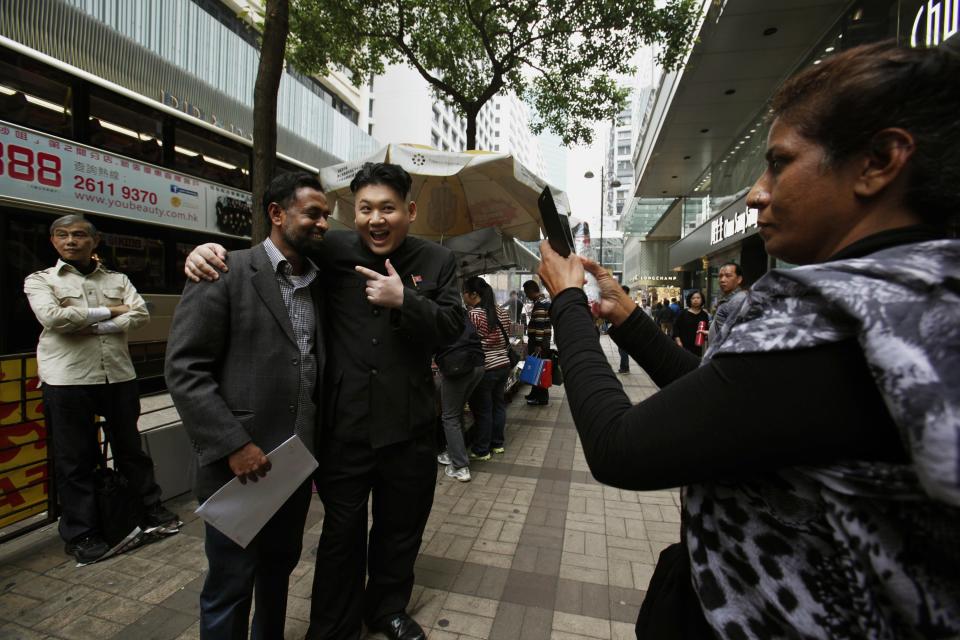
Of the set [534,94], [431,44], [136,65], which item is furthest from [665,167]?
[136,65]

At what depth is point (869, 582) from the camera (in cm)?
68

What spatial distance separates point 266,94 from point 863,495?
4.46 m

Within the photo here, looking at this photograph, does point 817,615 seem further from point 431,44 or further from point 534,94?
point 534,94

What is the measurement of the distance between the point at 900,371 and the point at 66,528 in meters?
4.27

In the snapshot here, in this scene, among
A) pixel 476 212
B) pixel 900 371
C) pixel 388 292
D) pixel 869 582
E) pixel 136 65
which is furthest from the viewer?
pixel 136 65

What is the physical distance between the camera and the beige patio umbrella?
4.55m

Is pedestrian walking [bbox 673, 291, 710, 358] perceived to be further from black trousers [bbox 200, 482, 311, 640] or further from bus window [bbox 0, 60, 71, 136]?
bus window [bbox 0, 60, 71, 136]

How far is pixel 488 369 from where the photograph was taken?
5.26 m

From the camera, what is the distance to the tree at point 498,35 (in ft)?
27.9

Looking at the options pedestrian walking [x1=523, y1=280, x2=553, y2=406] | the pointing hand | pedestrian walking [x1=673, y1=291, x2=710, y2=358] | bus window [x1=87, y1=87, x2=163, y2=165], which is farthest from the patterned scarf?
bus window [x1=87, y1=87, x2=163, y2=165]

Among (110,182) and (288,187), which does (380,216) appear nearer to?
(288,187)

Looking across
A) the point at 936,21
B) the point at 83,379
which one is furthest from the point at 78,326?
the point at 936,21

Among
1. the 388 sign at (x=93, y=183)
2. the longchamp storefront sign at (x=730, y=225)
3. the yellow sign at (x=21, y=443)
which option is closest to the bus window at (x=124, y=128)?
the 388 sign at (x=93, y=183)

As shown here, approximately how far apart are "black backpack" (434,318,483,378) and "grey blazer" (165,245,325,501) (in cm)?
237
